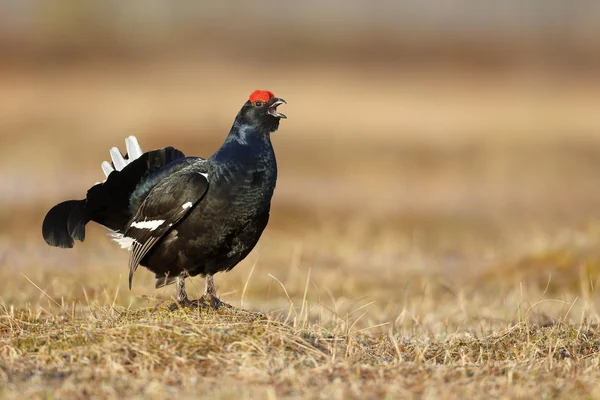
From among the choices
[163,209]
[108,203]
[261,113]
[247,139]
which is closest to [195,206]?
[163,209]

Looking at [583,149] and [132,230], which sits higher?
[132,230]

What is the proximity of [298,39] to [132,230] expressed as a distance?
35092 mm

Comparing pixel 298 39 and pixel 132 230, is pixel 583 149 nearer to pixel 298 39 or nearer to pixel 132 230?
pixel 132 230

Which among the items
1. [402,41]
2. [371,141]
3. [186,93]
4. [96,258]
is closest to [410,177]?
[371,141]

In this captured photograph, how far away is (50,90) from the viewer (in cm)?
2856

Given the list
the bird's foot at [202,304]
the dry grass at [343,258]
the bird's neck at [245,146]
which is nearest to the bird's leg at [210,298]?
the bird's foot at [202,304]

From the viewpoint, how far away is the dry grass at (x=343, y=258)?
186 inches

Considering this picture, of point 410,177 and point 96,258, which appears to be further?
point 410,177

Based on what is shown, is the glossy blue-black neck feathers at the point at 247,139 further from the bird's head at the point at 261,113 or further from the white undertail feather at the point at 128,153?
the white undertail feather at the point at 128,153

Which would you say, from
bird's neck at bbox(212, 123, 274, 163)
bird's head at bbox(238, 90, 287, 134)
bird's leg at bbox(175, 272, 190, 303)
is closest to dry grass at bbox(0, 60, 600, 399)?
bird's leg at bbox(175, 272, 190, 303)

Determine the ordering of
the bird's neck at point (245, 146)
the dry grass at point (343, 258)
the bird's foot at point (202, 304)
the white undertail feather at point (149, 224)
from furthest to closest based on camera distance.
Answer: the white undertail feather at point (149, 224), the bird's neck at point (245, 146), the bird's foot at point (202, 304), the dry grass at point (343, 258)

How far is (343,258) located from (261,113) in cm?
413

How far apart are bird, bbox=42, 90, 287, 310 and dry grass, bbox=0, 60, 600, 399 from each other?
10.7 inches

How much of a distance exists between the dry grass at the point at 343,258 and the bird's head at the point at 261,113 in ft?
2.92
